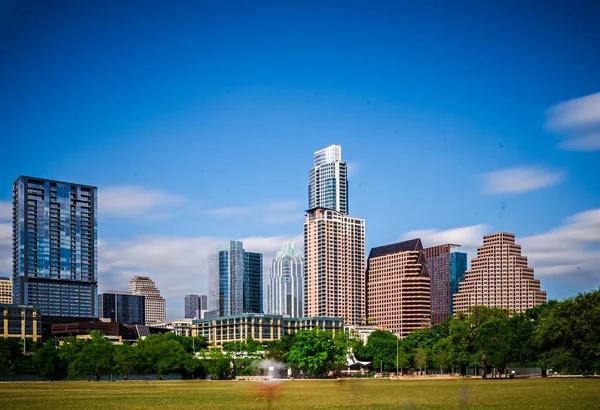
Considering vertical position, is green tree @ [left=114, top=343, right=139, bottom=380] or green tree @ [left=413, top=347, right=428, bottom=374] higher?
green tree @ [left=114, top=343, right=139, bottom=380]

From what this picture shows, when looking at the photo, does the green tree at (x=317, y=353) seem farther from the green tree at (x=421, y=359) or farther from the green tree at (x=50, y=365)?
the green tree at (x=50, y=365)

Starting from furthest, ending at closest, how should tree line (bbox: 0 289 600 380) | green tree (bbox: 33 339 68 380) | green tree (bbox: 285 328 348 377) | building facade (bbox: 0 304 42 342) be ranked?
1. building facade (bbox: 0 304 42 342)
2. green tree (bbox: 285 328 348 377)
3. green tree (bbox: 33 339 68 380)
4. tree line (bbox: 0 289 600 380)

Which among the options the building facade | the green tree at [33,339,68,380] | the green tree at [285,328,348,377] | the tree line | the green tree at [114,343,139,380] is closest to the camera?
the tree line

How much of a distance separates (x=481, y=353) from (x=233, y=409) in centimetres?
7439

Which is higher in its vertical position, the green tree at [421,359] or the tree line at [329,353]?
the tree line at [329,353]

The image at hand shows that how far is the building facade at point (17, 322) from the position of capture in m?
193

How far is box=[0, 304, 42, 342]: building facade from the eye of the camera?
19312 cm

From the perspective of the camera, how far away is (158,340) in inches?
4887

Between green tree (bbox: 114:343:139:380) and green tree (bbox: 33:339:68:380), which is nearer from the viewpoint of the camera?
green tree (bbox: 114:343:139:380)

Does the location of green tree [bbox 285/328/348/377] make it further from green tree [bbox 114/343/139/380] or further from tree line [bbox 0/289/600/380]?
green tree [bbox 114/343/139/380]

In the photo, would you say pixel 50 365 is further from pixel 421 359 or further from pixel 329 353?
pixel 421 359

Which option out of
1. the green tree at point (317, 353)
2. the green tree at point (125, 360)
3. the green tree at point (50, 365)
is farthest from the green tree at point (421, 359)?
the green tree at point (50, 365)

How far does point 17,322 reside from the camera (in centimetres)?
19612

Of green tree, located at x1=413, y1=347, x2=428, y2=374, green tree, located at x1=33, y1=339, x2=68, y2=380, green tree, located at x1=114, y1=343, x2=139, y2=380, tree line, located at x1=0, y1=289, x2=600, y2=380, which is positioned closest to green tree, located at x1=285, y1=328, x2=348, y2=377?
tree line, located at x1=0, y1=289, x2=600, y2=380
